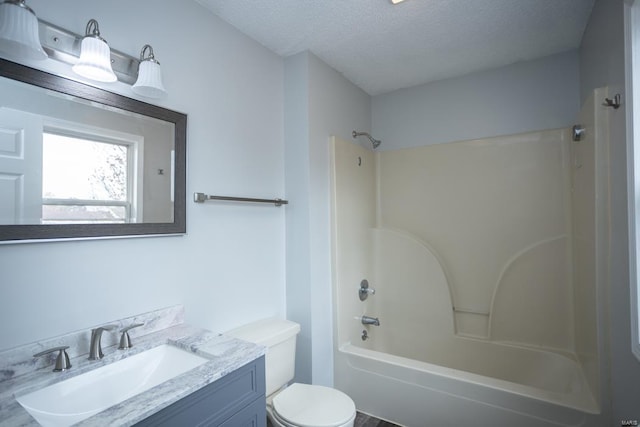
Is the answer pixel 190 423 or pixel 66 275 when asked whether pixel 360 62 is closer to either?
pixel 66 275

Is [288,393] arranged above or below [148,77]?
below

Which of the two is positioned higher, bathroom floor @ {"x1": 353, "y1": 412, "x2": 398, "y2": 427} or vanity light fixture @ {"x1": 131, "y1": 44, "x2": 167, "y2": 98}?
vanity light fixture @ {"x1": 131, "y1": 44, "x2": 167, "y2": 98}

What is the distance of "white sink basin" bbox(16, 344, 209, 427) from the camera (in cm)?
94

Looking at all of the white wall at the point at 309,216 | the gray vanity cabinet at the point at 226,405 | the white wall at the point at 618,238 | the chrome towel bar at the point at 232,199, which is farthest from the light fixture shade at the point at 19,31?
the white wall at the point at 618,238

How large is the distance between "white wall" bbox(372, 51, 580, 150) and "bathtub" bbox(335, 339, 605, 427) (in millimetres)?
1662

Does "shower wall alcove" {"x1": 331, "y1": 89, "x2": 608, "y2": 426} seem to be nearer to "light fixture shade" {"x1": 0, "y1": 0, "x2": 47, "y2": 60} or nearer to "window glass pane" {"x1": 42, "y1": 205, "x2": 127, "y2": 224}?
"window glass pane" {"x1": 42, "y1": 205, "x2": 127, "y2": 224}

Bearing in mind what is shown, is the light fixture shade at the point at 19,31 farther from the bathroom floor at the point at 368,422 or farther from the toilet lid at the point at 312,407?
the bathroom floor at the point at 368,422

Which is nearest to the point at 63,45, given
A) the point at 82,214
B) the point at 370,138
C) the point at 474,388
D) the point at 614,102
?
the point at 82,214

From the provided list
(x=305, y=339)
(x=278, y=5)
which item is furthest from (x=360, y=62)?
(x=305, y=339)

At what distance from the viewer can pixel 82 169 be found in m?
1.19

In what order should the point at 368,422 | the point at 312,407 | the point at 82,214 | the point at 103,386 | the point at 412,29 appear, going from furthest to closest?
the point at 368,422
the point at 412,29
the point at 312,407
the point at 82,214
the point at 103,386

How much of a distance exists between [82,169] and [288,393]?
1.45m

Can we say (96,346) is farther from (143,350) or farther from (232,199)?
(232,199)

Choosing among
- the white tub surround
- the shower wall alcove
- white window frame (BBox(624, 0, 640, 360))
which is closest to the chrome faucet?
the white tub surround
